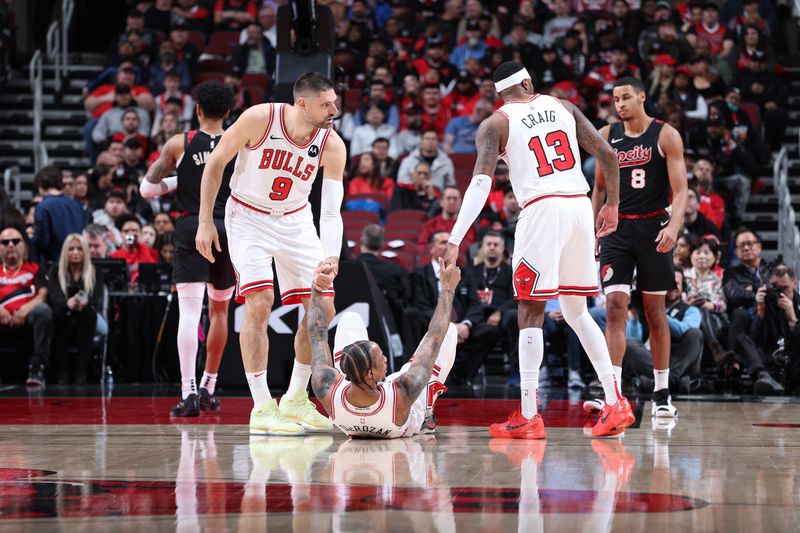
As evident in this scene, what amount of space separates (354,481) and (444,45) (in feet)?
40.0

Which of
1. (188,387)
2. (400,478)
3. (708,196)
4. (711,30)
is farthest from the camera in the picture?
(711,30)

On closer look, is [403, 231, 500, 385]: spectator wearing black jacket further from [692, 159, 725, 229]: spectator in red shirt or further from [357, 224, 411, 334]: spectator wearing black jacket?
[692, 159, 725, 229]: spectator in red shirt

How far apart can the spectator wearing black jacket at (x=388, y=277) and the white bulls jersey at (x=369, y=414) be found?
4808mm

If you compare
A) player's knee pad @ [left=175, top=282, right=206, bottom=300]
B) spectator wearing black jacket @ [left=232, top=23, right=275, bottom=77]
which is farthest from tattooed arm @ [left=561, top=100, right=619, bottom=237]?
spectator wearing black jacket @ [left=232, top=23, right=275, bottom=77]

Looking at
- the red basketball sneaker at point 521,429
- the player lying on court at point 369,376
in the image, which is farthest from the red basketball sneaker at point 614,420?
the player lying on court at point 369,376

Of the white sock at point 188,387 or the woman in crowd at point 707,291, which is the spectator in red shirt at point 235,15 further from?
the white sock at point 188,387

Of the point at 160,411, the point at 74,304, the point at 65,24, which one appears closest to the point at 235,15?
the point at 65,24

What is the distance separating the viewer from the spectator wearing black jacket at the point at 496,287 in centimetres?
1055

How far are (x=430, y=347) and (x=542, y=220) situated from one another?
3.17ft

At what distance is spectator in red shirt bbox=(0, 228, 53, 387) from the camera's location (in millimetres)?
10328

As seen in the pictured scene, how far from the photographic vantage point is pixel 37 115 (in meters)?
16.0

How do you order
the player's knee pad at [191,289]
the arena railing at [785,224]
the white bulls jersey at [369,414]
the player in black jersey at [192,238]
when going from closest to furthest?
the white bulls jersey at [369,414] → the player in black jersey at [192,238] → the player's knee pad at [191,289] → the arena railing at [785,224]

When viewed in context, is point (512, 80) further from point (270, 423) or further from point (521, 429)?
point (270, 423)

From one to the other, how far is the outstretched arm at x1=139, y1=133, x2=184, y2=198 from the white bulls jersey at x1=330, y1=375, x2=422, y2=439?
253 centimetres
